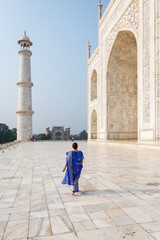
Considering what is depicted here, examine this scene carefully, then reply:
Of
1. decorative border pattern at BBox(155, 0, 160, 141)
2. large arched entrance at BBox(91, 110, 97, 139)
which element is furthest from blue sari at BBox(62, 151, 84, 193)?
large arched entrance at BBox(91, 110, 97, 139)

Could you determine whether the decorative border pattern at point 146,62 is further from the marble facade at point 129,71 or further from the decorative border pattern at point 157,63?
the decorative border pattern at point 157,63

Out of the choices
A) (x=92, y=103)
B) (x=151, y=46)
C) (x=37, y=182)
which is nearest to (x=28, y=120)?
(x=92, y=103)

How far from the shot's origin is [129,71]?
1853cm

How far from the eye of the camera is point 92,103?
2503 centimetres

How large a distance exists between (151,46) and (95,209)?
10.9 meters

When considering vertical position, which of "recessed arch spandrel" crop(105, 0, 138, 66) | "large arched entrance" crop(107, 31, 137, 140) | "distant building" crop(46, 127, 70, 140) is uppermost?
"recessed arch spandrel" crop(105, 0, 138, 66)

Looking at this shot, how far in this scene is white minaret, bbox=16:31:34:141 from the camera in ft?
103

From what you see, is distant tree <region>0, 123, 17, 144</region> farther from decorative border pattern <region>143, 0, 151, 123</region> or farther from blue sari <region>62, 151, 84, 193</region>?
blue sari <region>62, 151, 84, 193</region>

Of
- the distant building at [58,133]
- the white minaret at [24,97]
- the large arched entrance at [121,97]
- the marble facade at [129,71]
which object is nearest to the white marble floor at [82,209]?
the marble facade at [129,71]

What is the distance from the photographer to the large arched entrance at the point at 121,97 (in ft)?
60.5

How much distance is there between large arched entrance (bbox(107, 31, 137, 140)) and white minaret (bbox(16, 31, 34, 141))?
56.6 ft

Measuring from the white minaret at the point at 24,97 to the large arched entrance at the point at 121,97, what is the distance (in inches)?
679

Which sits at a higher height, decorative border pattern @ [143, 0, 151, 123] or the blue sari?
decorative border pattern @ [143, 0, 151, 123]

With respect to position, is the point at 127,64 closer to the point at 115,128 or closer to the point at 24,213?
the point at 115,128
